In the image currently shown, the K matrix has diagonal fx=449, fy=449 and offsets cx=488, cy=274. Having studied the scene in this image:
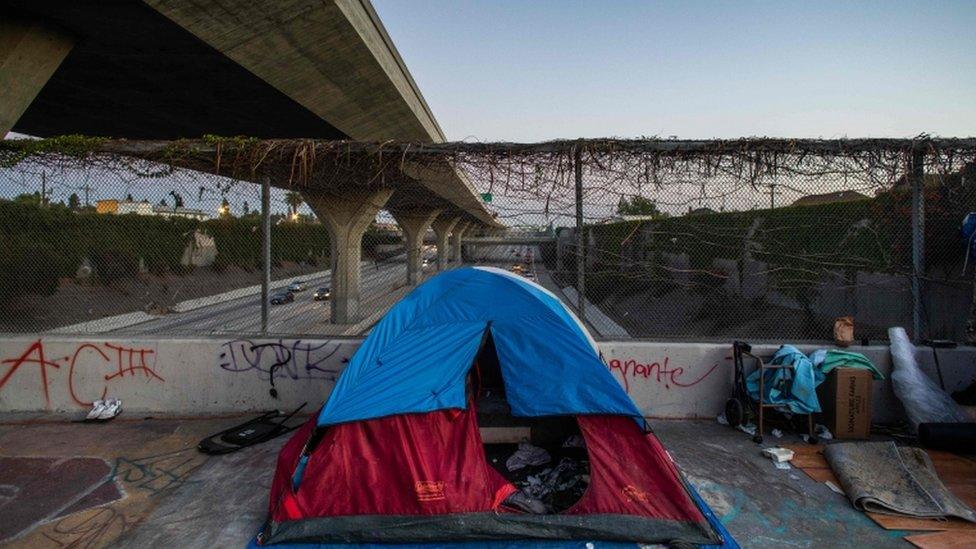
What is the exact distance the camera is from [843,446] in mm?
4652

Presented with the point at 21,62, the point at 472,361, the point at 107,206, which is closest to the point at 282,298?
the point at 107,206

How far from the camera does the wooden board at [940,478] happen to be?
354 cm

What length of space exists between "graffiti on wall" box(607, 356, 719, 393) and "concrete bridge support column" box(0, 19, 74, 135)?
32.7 feet

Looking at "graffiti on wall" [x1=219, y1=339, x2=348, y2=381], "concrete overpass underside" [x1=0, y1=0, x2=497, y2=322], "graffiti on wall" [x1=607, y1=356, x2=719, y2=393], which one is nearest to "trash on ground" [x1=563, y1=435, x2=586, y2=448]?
"graffiti on wall" [x1=607, y1=356, x2=719, y2=393]

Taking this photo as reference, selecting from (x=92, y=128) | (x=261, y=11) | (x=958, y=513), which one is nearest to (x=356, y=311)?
(x=261, y=11)

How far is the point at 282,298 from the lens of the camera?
7727mm

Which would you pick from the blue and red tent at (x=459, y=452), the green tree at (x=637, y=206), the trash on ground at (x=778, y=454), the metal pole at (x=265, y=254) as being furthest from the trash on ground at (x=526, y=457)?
the metal pole at (x=265, y=254)

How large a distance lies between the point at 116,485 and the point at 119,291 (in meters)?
8.01

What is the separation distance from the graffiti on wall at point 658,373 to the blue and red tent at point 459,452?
199 cm

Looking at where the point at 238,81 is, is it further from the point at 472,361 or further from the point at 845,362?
the point at 845,362

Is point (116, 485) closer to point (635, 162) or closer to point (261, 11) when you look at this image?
point (635, 162)

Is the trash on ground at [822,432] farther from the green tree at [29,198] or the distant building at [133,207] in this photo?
the green tree at [29,198]

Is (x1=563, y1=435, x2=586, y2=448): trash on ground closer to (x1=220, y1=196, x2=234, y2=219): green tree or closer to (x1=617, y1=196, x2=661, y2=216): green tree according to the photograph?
(x1=617, y1=196, x2=661, y2=216): green tree

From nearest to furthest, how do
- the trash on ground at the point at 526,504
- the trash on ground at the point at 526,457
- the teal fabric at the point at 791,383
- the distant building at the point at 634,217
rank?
the trash on ground at the point at 526,504 < the trash on ground at the point at 526,457 < the teal fabric at the point at 791,383 < the distant building at the point at 634,217
